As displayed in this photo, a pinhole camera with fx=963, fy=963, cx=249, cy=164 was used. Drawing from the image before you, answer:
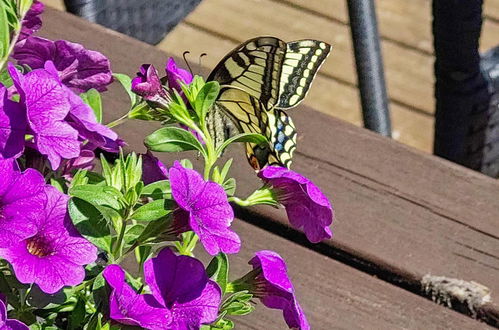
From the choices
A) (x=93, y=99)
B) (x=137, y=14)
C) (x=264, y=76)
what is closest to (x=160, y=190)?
(x=93, y=99)

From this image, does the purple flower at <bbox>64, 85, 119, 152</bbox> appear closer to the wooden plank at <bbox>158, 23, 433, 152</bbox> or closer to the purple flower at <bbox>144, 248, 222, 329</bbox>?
the purple flower at <bbox>144, 248, 222, 329</bbox>

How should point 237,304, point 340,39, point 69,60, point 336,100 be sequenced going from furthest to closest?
point 340,39 < point 336,100 < point 69,60 < point 237,304

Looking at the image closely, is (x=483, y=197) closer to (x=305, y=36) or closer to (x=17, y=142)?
(x=17, y=142)

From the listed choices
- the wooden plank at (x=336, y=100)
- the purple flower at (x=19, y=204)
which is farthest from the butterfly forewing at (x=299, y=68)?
the wooden plank at (x=336, y=100)

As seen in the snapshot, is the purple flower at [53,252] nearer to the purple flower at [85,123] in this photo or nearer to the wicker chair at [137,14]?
the purple flower at [85,123]

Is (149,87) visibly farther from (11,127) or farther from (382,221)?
(382,221)

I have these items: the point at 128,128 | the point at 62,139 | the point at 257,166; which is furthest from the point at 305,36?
the point at 62,139
